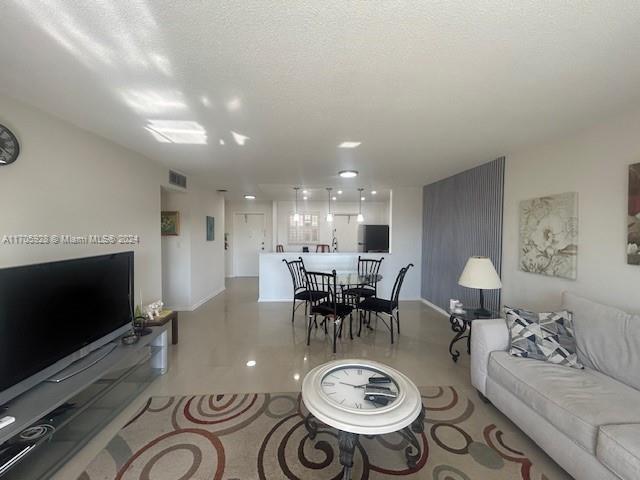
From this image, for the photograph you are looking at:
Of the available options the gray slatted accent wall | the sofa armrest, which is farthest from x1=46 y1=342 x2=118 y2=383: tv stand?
the gray slatted accent wall

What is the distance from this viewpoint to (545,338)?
2014mm

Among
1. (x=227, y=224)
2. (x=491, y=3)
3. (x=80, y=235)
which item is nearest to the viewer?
(x=491, y=3)

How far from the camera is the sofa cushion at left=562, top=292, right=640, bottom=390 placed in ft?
5.56

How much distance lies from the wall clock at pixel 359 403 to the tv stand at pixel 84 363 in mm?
1538

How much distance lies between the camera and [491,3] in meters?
1.06

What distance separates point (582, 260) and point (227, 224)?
24.3ft

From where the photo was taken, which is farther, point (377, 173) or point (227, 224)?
point (227, 224)

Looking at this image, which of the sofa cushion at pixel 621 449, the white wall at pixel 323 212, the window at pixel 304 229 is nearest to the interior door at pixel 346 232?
the white wall at pixel 323 212

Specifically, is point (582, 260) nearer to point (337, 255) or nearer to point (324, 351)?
point (324, 351)

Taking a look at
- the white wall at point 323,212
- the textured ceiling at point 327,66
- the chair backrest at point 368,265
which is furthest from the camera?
the white wall at point 323,212

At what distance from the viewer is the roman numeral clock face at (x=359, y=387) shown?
1.54 metres

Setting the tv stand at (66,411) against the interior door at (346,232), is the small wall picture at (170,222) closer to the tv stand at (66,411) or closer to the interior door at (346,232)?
the tv stand at (66,411)

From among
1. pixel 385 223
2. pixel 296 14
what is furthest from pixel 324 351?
pixel 385 223

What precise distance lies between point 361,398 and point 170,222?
4.16 meters
